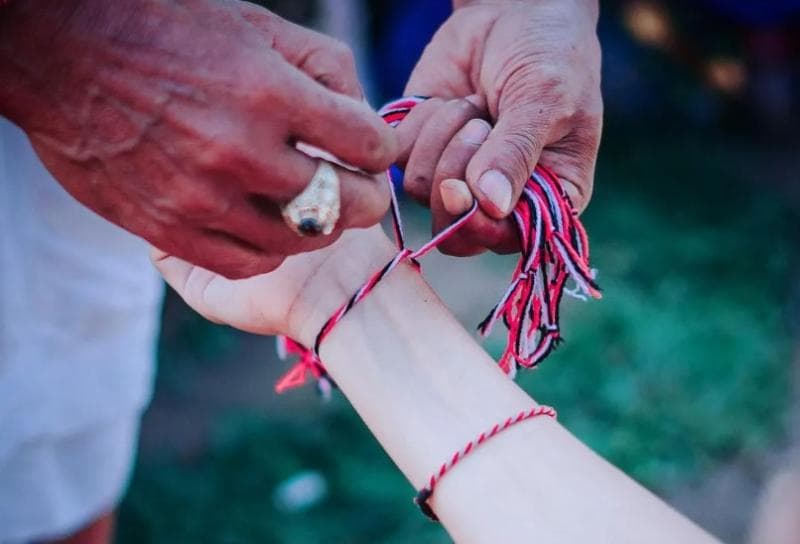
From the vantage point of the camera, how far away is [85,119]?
3.09ft

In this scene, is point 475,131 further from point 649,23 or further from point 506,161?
point 649,23

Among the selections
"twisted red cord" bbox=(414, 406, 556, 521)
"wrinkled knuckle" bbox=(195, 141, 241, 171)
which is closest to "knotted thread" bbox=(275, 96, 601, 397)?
"twisted red cord" bbox=(414, 406, 556, 521)

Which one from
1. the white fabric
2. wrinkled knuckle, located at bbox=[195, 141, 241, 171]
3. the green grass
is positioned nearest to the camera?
wrinkled knuckle, located at bbox=[195, 141, 241, 171]

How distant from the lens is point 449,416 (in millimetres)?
1026

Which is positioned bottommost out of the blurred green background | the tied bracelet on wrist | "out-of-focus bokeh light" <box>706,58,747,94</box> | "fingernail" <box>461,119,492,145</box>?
the blurred green background

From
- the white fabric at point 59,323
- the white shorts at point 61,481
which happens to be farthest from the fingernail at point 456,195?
the white shorts at point 61,481

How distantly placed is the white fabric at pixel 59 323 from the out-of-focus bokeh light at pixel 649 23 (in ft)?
10.7

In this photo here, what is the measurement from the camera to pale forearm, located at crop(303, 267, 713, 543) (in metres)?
0.92

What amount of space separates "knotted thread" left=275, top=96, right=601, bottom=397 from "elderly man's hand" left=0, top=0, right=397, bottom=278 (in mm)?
164

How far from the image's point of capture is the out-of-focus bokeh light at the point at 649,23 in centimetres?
437

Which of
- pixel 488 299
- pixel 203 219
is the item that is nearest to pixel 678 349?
pixel 488 299

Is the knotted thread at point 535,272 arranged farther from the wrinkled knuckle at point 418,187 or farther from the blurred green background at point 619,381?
the blurred green background at point 619,381

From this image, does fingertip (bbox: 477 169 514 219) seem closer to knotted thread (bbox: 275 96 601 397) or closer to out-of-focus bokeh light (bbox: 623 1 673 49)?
knotted thread (bbox: 275 96 601 397)

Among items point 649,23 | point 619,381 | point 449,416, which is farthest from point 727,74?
point 449,416
